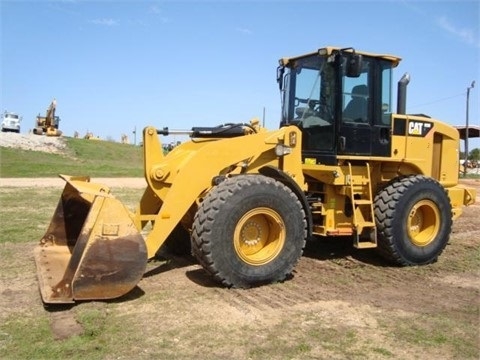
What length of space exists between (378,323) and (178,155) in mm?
3165

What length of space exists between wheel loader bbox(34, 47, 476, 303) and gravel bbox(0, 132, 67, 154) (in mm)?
27660

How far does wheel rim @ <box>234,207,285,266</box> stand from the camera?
5.64 m

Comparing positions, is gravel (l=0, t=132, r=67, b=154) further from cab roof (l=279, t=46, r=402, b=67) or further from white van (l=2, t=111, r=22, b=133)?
cab roof (l=279, t=46, r=402, b=67)

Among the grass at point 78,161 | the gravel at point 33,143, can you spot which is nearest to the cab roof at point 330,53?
the grass at point 78,161

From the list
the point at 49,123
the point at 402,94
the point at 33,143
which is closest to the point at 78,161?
the point at 33,143

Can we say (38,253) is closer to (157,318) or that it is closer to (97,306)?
(97,306)

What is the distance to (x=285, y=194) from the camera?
19.0 ft

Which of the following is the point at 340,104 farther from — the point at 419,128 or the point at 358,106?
the point at 419,128

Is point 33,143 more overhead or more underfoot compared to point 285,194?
more overhead

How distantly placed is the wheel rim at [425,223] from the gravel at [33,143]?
28590 millimetres

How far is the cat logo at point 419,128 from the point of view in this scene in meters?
7.39

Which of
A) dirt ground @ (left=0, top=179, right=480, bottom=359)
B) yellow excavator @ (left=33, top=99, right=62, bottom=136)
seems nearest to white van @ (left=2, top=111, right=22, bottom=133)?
yellow excavator @ (left=33, top=99, right=62, bottom=136)

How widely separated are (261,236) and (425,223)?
9.26 ft

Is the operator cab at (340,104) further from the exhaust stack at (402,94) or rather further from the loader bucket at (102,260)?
the loader bucket at (102,260)
